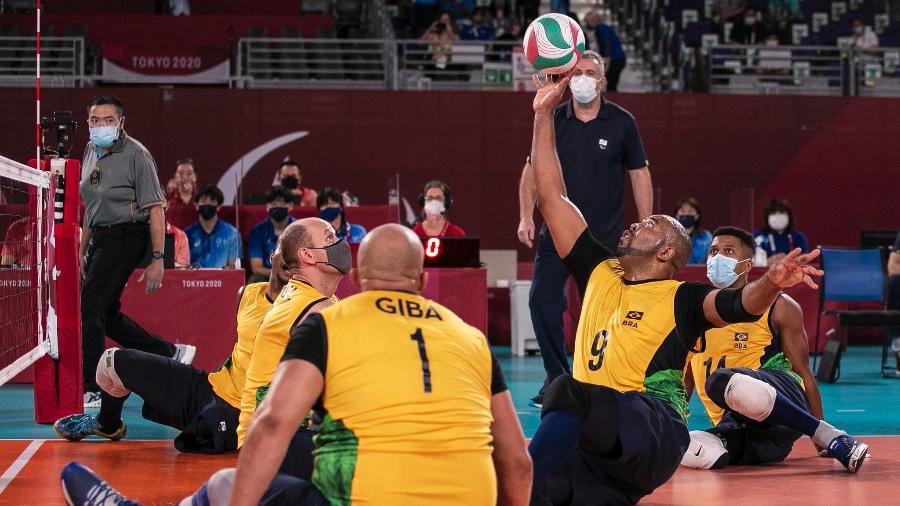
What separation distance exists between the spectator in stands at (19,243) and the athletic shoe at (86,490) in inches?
142

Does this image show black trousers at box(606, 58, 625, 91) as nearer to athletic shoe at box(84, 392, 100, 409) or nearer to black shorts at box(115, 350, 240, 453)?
athletic shoe at box(84, 392, 100, 409)

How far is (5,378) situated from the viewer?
20.9 feet

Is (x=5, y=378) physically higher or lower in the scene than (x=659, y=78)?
lower

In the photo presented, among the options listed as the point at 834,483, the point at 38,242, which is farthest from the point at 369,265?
the point at 38,242

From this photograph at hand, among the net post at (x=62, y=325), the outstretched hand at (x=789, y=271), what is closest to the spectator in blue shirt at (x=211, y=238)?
the net post at (x=62, y=325)

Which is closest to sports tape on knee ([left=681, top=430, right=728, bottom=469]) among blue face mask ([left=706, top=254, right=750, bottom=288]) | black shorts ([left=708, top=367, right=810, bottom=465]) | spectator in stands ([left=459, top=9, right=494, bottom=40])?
black shorts ([left=708, top=367, right=810, bottom=465])

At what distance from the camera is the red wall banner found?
1636cm

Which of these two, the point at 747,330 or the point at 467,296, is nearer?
the point at 747,330

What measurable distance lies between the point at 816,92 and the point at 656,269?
13.4m

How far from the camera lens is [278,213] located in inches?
472

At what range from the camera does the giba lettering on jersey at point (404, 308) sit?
11.5ft

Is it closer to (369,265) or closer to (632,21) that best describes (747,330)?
(369,265)

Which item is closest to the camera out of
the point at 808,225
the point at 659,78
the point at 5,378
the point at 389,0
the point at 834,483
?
the point at 834,483

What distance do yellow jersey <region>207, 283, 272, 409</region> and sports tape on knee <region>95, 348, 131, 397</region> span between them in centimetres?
52
